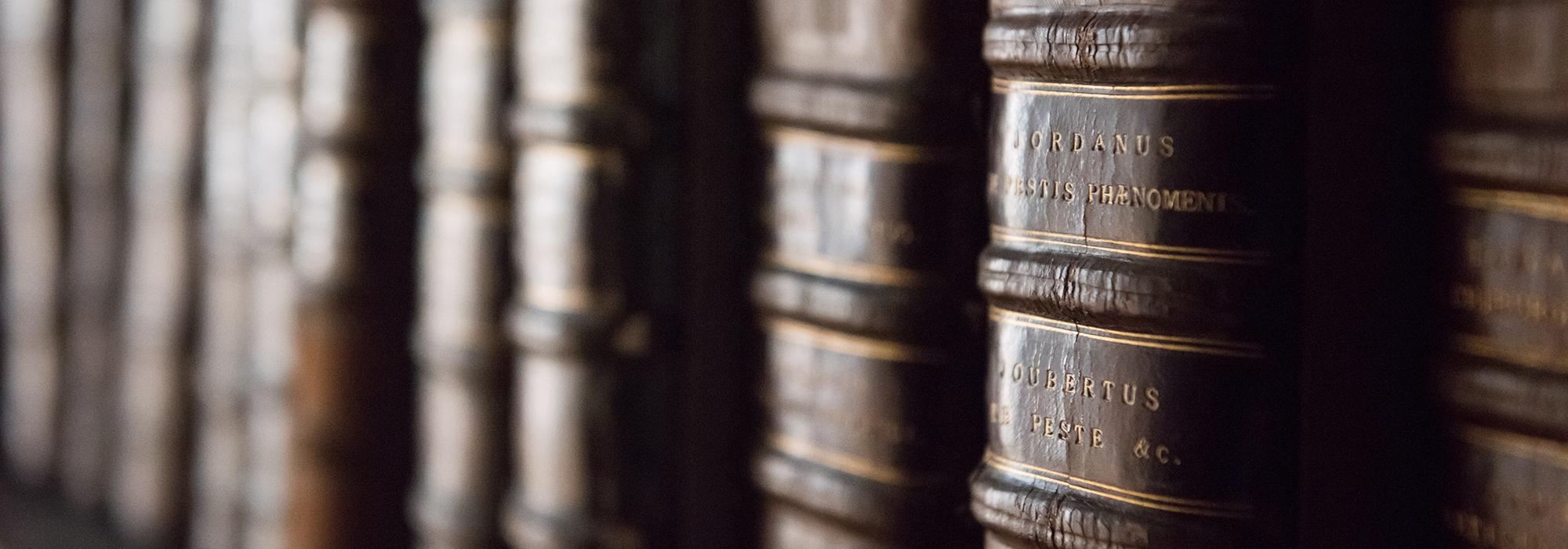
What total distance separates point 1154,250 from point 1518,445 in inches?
4.2

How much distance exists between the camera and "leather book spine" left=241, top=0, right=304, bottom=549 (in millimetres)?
885

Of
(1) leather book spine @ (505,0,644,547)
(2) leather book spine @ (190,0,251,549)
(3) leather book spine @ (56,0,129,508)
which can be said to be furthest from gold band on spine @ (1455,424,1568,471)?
(3) leather book spine @ (56,0,129,508)

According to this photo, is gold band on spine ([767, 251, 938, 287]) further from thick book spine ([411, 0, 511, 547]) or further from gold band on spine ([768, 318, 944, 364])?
thick book spine ([411, 0, 511, 547])

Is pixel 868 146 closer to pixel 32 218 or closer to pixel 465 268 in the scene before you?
pixel 465 268

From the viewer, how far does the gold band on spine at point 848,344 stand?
1.79 ft

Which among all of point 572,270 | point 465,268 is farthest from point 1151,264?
point 465,268

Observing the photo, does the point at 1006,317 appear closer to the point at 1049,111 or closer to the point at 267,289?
the point at 1049,111

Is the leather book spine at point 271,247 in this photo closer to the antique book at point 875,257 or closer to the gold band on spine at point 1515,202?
the antique book at point 875,257

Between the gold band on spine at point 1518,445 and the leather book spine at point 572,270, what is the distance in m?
0.35

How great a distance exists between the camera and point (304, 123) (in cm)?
83

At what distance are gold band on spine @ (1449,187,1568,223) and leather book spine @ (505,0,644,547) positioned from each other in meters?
0.34

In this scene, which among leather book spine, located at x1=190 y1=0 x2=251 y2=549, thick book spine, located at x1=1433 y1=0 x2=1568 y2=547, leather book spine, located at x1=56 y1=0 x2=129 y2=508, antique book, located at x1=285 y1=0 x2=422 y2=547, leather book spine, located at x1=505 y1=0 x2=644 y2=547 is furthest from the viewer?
leather book spine, located at x1=56 y1=0 x2=129 y2=508

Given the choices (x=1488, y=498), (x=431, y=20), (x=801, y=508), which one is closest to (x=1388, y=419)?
(x=1488, y=498)

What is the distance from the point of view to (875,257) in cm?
55
